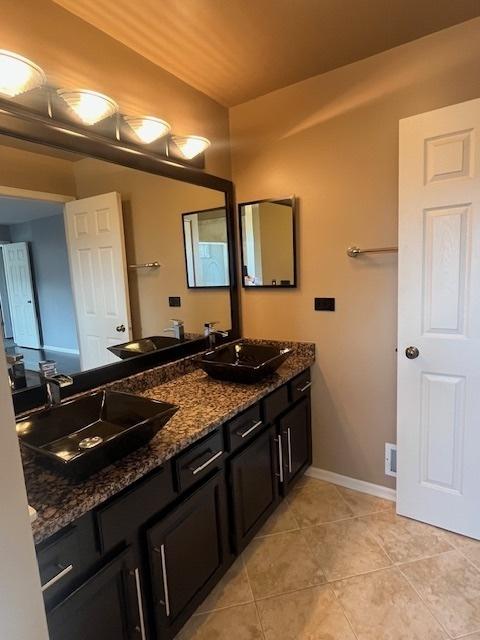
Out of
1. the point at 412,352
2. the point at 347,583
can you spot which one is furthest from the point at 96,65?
the point at 347,583

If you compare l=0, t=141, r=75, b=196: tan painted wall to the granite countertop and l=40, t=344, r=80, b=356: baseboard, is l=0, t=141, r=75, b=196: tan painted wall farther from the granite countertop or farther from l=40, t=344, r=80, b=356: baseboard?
the granite countertop

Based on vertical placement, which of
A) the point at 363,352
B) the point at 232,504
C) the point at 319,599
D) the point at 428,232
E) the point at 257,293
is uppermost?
the point at 428,232

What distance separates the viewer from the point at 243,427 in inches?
68.8

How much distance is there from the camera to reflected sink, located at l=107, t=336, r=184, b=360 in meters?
1.86

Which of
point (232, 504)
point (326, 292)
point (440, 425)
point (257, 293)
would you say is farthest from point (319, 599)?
point (257, 293)

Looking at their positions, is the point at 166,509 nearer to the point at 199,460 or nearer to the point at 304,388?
the point at 199,460

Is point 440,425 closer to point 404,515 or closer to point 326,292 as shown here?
point 404,515

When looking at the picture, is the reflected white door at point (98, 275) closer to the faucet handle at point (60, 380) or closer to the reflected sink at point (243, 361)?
the faucet handle at point (60, 380)

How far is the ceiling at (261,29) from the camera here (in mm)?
1590

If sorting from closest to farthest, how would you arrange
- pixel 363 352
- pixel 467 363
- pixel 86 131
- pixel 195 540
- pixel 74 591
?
pixel 74 591
pixel 195 540
pixel 86 131
pixel 467 363
pixel 363 352

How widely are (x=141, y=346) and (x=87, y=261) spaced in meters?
0.52

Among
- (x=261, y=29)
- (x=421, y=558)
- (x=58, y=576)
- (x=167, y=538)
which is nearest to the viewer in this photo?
(x=58, y=576)

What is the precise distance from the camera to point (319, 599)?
1652mm

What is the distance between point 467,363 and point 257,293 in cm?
134
